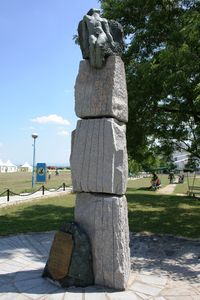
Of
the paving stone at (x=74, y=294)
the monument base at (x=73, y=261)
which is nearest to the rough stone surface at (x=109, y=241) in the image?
the monument base at (x=73, y=261)

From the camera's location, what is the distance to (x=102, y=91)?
5.66m

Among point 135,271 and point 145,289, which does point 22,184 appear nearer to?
point 135,271

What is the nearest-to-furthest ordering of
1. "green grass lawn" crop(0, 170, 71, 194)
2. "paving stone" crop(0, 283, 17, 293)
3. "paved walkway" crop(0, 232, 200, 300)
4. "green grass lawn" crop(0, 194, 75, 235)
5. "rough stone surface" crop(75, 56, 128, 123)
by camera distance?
"paved walkway" crop(0, 232, 200, 300) < "paving stone" crop(0, 283, 17, 293) < "rough stone surface" crop(75, 56, 128, 123) < "green grass lawn" crop(0, 194, 75, 235) < "green grass lawn" crop(0, 170, 71, 194)

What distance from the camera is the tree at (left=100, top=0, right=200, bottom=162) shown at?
950 centimetres

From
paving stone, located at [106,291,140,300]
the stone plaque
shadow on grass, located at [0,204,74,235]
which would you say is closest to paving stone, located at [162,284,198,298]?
Result: paving stone, located at [106,291,140,300]

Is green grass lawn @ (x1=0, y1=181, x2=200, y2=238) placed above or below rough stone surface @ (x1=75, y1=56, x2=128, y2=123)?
below

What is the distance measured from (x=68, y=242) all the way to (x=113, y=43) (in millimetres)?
3079

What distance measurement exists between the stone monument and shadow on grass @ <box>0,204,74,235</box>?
171 inches

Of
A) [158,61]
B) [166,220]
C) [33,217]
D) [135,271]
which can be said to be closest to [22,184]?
[33,217]

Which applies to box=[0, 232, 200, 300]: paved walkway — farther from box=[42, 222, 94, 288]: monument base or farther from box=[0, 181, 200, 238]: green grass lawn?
box=[0, 181, 200, 238]: green grass lawn

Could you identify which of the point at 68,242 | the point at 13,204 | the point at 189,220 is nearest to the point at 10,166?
the point at 13,204

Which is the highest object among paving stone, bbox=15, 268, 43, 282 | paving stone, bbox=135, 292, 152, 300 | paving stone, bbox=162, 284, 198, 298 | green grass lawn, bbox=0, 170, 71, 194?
green grass lawn, bbox=0, 170, 71, 194

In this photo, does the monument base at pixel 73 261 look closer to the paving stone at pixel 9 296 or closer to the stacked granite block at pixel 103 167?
the stacked granite block at pixel 103 167

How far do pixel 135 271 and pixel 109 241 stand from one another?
1401 mm
